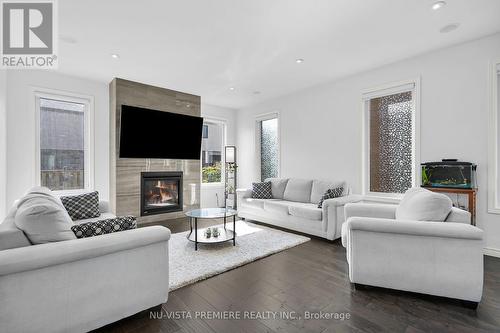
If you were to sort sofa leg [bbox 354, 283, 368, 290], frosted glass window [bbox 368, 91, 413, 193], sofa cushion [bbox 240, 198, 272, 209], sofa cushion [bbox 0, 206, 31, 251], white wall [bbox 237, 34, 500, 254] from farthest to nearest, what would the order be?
sofa cushion [bbox 240, 198, 272, 209], frosted glass window [bbox 368, 91, 413, 193], white wall [bbox 237, 34, 500, 254], sofa leg [bbox 354, 283, 368, 290], sofa cushion [bbox 0, 206, 31, 251]

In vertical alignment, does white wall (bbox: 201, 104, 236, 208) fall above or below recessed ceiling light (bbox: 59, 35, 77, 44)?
below

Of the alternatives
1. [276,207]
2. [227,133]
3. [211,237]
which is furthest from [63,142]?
[276,207]

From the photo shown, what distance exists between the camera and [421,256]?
6.56 feet

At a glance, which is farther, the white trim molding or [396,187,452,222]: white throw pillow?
the white trim molding

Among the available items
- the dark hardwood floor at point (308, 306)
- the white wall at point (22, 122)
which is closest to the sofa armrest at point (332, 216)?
the dark hardwood floor at point (308, 306)

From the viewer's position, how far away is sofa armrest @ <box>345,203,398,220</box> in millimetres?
2770

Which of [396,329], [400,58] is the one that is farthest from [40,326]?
[400,58]

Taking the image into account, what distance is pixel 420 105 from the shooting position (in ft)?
11.7

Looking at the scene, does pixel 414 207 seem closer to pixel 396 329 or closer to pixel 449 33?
pixel 396 329

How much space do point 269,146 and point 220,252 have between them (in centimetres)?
349

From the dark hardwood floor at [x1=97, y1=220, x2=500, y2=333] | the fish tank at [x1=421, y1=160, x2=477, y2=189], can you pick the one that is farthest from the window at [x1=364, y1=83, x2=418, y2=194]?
the dark hardwood floor at [x1=97, y1=220, x2=500, y2=333]

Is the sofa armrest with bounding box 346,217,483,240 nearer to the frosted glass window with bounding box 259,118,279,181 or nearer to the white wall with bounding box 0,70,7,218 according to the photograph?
the frosted glass window with bounding box 259,118,279,181

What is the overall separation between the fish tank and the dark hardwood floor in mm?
958

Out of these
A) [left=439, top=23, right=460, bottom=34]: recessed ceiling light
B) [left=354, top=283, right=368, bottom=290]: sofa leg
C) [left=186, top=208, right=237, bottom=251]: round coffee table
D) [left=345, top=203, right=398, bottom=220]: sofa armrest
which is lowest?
[left=354, top=283, right=368, bottom=290]: sofa leg
